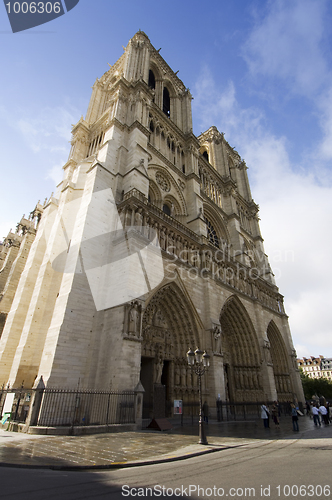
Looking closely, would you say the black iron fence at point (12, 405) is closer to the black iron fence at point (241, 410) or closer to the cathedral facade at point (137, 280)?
the cathedral facade at point (137, 280)

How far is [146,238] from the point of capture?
13.4 meters

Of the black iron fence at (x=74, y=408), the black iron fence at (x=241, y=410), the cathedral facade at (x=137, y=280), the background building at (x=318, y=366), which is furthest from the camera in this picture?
the background building at (x=318, y=366)

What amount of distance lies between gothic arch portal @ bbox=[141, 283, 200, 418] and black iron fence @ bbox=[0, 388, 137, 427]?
10.6 feet

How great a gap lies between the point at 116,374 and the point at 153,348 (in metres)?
3.67

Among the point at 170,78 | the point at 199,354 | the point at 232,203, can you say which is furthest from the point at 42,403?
the point at 170,78

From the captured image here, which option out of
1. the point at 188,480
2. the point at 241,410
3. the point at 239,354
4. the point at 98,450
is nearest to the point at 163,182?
the point at 239,354

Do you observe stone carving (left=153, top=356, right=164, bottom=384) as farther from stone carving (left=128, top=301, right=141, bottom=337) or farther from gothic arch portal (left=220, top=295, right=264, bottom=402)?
gothic arch portal (left=220, top=295, right=264, bottom=402)

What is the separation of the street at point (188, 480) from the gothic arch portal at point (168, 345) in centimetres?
799

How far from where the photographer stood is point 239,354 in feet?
63.0

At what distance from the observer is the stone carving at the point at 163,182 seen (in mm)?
19247

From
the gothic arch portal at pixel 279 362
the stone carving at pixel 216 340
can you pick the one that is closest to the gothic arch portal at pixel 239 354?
the stone carving at pixel 216 340

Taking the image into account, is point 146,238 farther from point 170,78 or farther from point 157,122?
point 170,78

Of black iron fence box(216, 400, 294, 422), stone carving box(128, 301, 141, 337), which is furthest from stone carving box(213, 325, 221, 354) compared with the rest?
stone carving box(128, 301, 141, 337)

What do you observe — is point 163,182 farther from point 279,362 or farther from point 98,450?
point 279,362
